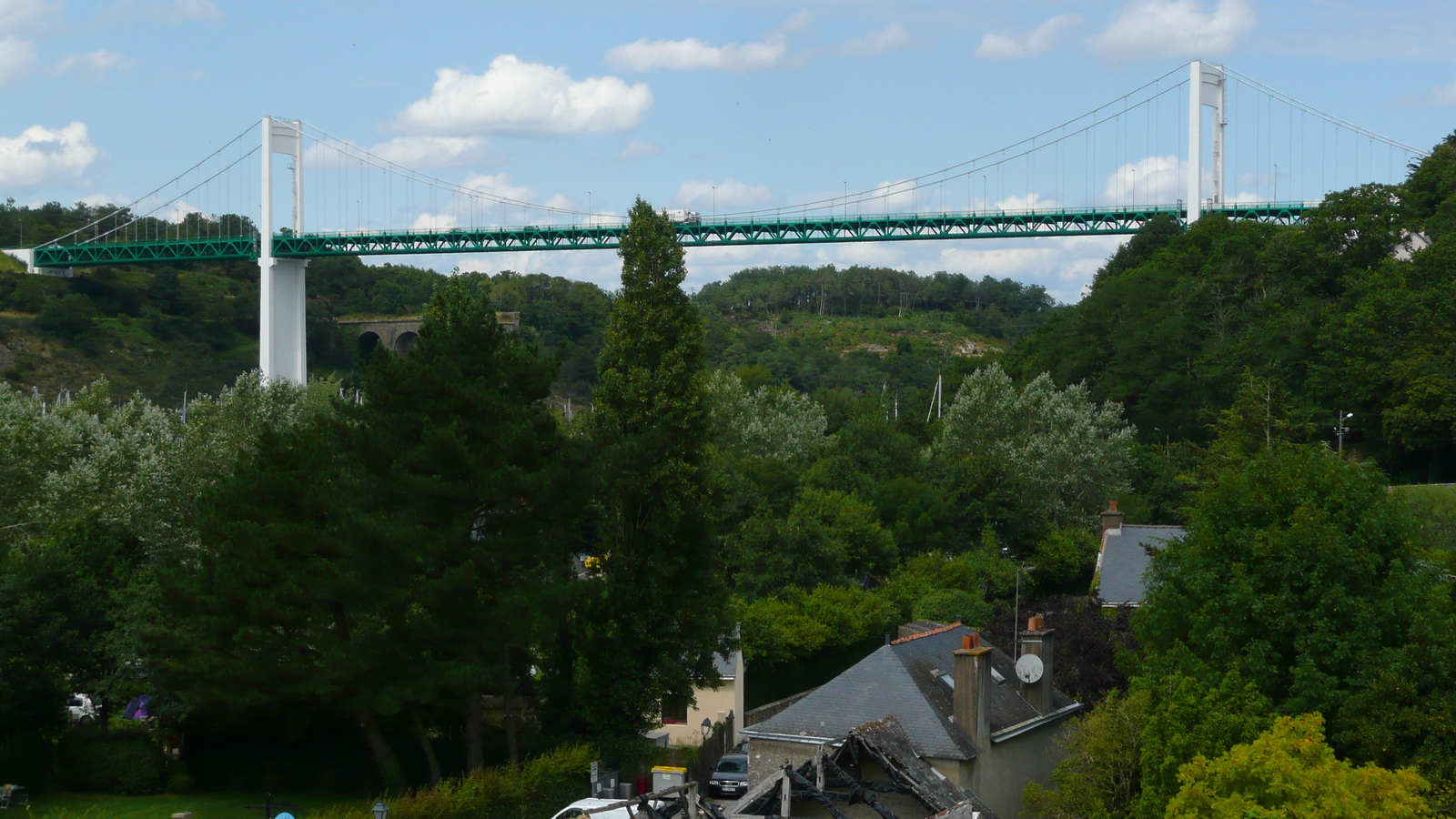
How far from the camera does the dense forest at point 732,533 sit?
17.2 metres

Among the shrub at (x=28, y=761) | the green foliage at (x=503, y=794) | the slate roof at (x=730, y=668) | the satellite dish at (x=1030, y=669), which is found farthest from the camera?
the slate roof at (x=730, y=668)

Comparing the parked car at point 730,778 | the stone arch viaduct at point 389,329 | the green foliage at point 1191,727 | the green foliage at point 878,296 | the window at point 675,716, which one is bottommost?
the window at point 675,716

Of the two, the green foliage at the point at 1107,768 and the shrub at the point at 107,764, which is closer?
the green foliage at the point at 1107,768

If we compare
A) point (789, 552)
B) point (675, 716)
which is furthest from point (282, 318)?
point (675, 716)

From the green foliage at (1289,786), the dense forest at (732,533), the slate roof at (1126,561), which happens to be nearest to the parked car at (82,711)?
the dense forest at (732,533)

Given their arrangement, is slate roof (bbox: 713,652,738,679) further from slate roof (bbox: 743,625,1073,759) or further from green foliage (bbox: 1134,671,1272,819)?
green foliage (bbox: 1134,671,1272,819)

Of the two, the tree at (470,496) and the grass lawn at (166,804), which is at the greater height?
the tree at (470,496)

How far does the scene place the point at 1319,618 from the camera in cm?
1683

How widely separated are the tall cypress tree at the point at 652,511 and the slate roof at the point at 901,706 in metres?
3.04

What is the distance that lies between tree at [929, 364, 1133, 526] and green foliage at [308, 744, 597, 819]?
26.2 m

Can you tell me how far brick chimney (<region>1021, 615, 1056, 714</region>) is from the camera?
75.0ft

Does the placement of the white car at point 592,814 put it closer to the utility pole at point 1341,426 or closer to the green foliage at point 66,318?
the utility pole at point 1341,426

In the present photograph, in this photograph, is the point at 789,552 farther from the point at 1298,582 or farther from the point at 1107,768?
the point at 1298,582

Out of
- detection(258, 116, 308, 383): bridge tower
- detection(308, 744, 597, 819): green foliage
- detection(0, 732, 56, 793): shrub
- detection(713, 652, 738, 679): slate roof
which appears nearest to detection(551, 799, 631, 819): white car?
detection(308, 744, 597, 819): green foliage
